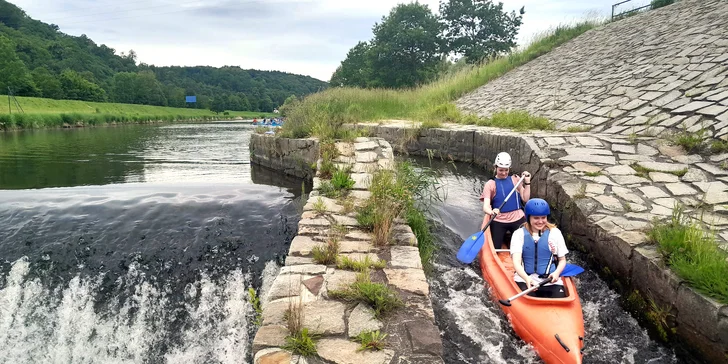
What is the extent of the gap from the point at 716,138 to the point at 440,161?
5.45 meters

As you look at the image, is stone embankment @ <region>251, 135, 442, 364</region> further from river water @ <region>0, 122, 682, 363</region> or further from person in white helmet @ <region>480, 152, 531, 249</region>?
person in white helmet @ <region>480, 152, 531, 249</region>

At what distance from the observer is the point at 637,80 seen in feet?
31.6

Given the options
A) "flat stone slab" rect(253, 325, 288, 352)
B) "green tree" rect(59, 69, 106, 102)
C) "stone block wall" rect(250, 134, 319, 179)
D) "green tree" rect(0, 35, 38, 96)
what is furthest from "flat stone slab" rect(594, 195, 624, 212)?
"green tree" rect(59, 69, 106, 102)

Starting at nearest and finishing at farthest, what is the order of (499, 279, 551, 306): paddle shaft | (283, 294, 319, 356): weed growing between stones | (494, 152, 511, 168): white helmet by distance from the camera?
(283, 294, 319, 356): weed growing between stones < (499, 279, 551, 306): paddle shaft < (494, 152, 511, 168): white helmet

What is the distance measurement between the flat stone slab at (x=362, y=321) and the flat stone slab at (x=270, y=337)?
0.43 m

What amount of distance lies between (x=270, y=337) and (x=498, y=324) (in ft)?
7.33

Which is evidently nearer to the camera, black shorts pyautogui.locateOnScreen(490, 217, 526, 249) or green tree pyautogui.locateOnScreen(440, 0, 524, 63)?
black shorts pyautogui.locateOnScreen(490, 217, 526, 249)

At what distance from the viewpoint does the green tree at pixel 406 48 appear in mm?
31634

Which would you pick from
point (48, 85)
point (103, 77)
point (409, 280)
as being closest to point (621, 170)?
point (409, 280)

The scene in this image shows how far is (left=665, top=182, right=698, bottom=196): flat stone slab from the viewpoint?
199 inches

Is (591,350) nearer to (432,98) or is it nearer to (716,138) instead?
(716,138)

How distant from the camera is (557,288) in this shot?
3648mm

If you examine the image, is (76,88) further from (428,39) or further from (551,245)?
(551,245)

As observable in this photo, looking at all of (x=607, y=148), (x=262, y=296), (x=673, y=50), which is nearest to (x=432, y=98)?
(x=673, y=50)
